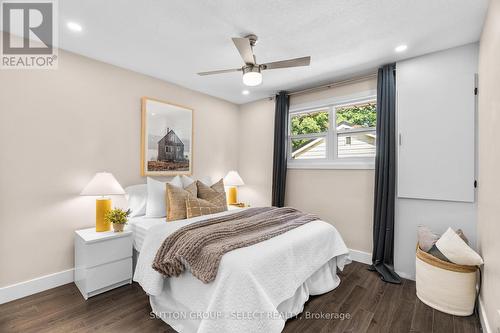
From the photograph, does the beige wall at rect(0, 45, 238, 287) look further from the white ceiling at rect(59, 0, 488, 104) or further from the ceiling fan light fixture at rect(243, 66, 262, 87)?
the ceiling fan light fixture at rect(243, 66, 262, 87)

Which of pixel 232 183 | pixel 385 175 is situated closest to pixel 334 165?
pixel 385 175

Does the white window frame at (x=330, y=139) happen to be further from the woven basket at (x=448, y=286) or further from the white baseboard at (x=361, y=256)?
the woven basket at (x=448, y=286)

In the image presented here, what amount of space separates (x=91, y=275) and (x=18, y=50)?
2.39 metres

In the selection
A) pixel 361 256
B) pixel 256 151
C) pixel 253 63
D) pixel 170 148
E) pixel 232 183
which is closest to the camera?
pixel 253 63

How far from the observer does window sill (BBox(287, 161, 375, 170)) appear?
131 inches

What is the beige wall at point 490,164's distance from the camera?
165 cm

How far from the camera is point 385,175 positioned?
9.88ft

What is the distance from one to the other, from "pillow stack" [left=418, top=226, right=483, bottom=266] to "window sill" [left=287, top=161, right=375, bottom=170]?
1084mm

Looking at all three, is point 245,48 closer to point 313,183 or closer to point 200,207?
point 200,207

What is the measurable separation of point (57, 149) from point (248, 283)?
Result: 2538 millimetres

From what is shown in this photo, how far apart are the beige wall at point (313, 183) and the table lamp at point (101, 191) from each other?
2.47 metres

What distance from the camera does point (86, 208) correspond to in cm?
286

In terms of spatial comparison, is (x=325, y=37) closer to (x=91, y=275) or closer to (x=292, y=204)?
(x=292, y=204)

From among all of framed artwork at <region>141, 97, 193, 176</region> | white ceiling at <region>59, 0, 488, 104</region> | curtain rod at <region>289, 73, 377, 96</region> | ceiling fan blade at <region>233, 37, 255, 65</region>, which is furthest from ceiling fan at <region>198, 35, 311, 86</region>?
framed artwork at <region>141, 97, 193, 176</region>
